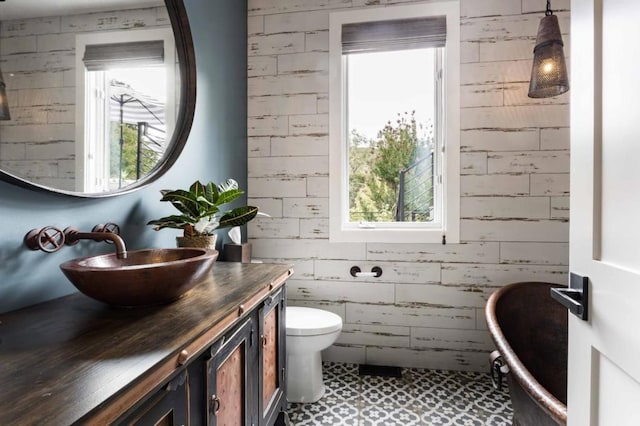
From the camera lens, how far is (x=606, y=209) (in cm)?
75

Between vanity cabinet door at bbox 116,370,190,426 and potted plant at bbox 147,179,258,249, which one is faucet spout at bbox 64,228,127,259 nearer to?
potted plant at bbox 147,179,258,249

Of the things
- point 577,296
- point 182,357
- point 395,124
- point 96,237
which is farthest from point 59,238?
point 395,124

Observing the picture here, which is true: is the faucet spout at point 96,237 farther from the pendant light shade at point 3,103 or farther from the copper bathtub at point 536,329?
the copper bathtub at point 536,329

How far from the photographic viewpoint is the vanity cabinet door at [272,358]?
1.27m

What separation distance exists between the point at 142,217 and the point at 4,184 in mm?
532

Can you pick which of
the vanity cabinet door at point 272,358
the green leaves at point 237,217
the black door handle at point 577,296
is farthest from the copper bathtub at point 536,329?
the green leaves at point 237,217

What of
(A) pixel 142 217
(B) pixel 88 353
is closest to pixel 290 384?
(A) pixel 142 217

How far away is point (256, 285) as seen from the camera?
1.16 m

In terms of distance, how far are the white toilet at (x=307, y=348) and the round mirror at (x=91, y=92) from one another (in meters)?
1.08

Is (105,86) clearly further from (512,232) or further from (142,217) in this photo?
(512,232)

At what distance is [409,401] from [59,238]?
1.89 metres

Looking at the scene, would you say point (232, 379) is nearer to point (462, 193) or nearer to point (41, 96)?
point (41, 96)

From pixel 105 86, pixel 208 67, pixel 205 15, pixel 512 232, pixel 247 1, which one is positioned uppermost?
pixel 247 1

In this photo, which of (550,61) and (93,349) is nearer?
(93,349)
